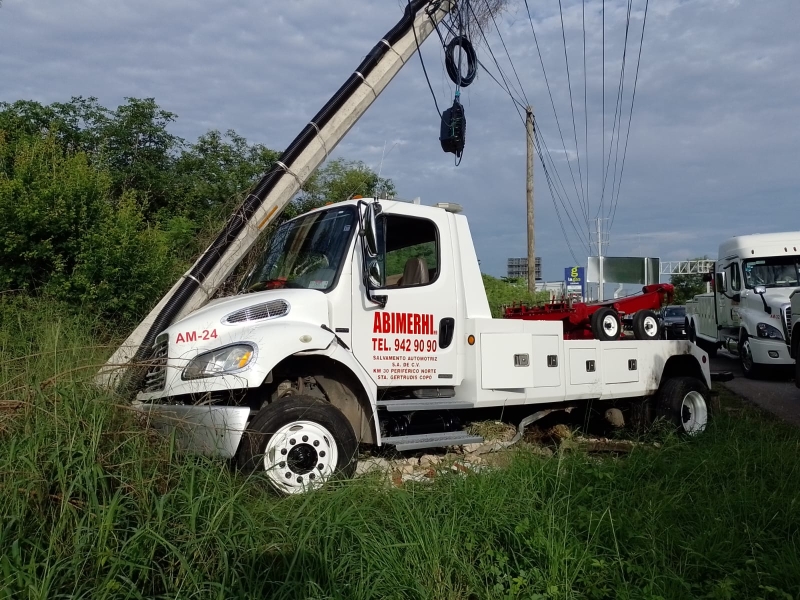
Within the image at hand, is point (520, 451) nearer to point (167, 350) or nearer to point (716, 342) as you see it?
point (167, 350)

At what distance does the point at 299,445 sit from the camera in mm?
4836

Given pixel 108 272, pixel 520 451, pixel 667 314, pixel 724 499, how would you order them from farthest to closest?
pixel 667 314, pixel 108 272, pixel 520 451, pixel 724 499

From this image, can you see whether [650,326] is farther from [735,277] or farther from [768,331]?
[735,277]

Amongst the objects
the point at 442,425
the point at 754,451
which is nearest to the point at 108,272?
the point at 442,425

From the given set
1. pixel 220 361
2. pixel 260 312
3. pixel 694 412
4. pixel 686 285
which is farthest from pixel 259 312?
pixel 686 285

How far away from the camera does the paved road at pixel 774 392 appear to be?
402 inches

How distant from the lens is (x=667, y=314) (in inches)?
1138

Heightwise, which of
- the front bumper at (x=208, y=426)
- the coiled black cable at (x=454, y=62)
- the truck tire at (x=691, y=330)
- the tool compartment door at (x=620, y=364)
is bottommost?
the front bumper at (x=208, y=426)

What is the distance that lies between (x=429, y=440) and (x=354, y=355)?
0.95 m

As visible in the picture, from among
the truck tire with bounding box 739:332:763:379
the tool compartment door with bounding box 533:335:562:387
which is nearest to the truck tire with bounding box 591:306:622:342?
the tool compartment door with bounding box 533:335:562:387

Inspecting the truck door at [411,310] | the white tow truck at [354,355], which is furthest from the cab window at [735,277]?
the truck door at [411,310]

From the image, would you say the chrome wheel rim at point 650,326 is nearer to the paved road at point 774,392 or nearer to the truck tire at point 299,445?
the paved road at point 774,392

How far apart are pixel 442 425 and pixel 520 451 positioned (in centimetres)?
86

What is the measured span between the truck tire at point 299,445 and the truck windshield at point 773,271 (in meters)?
13.1
